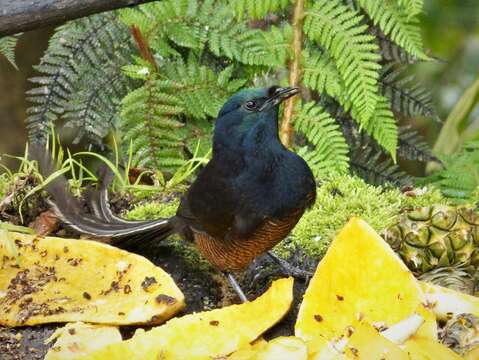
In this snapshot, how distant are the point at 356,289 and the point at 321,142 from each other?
130cm

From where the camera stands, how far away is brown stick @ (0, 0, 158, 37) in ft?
7.91

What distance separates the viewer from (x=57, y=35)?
14.2ft

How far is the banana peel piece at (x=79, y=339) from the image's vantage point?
256 centimetres

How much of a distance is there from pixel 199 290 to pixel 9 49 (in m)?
1.56

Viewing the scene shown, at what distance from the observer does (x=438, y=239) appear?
2914 mm

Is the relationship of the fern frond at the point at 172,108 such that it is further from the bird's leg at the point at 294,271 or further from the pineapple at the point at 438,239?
the pineapple at the point at 438,239

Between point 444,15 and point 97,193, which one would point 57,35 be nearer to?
point 97,193

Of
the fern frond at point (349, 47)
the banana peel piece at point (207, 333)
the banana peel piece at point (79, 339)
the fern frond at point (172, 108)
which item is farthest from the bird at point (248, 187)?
the fern frond at point (349, 47)

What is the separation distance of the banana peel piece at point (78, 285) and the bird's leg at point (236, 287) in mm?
256

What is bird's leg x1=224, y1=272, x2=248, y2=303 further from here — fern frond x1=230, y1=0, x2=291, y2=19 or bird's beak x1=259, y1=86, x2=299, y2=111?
fern frond x1=230, y1=0, x2=291, y2=19

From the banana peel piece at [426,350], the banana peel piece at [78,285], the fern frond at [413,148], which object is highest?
the banana peel piece at [426,350]

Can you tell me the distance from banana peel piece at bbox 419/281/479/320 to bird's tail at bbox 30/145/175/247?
3.06 ft

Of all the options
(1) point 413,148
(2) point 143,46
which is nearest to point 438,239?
(1) point 413,148

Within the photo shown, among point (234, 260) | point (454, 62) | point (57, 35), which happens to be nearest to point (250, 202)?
point (234, 260)
